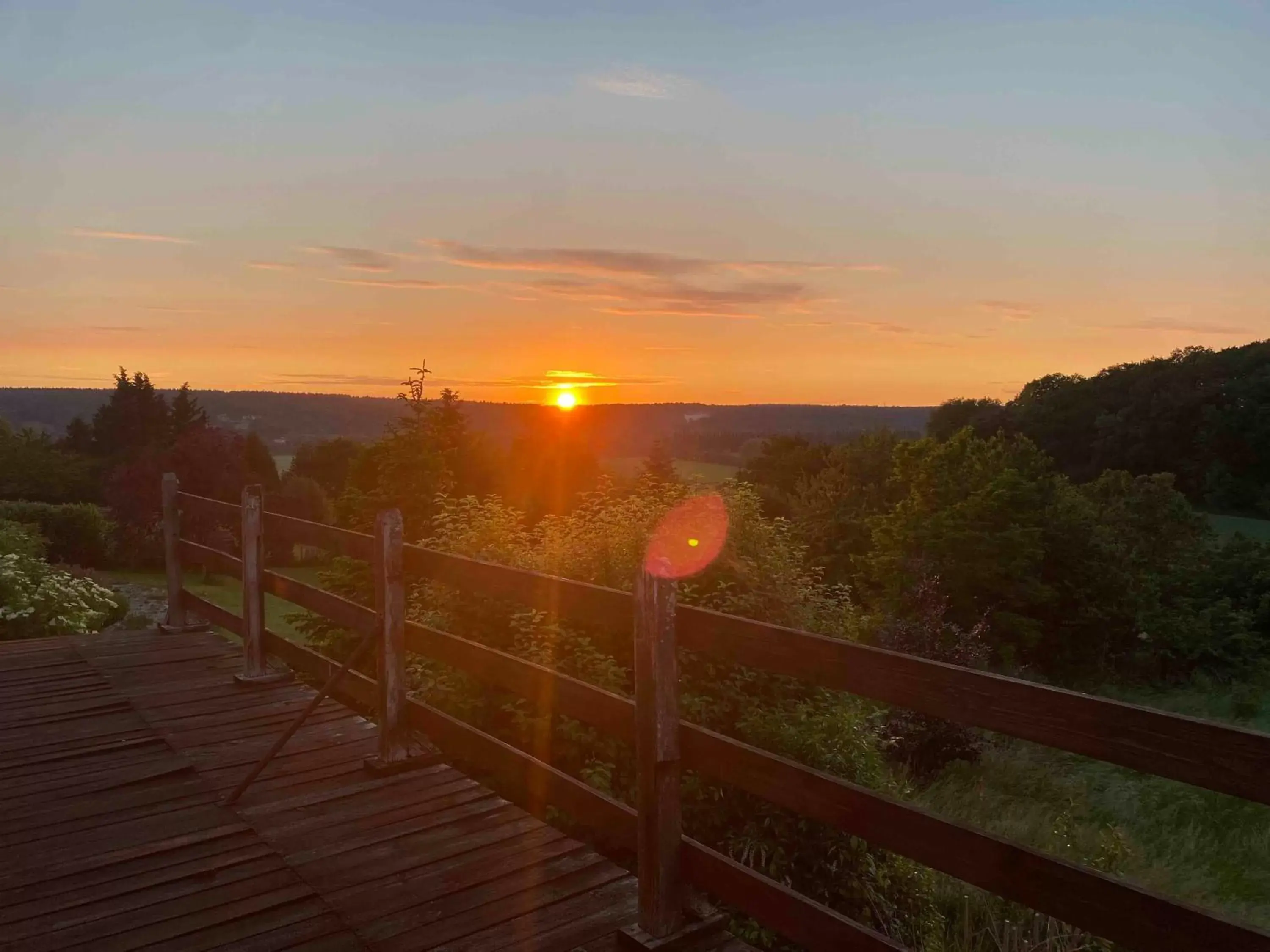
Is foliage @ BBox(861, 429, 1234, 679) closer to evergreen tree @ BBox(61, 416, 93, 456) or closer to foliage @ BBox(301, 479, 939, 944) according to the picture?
foliage @ BBox(301, 479, 939, 944)

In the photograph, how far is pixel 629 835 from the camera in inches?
155

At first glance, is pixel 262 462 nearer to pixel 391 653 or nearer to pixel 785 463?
pixel 785 463

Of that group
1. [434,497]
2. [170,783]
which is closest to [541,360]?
[434,497]

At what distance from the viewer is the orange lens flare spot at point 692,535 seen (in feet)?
32.8

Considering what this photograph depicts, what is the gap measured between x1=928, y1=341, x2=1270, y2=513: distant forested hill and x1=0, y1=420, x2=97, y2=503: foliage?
58686 millimetres

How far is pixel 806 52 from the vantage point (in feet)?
34.8

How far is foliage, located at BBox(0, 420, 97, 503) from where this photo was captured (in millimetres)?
57469

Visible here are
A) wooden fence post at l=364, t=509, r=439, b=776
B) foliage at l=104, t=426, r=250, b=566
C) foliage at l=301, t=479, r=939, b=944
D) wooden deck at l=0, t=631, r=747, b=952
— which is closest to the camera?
wooden deck at l=0, t=631, r=747, b=952

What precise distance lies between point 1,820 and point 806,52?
394 inches

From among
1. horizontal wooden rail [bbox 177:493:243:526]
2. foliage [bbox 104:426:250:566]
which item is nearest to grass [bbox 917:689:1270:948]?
horizontal wooden rail [bbox 177:493:243:526]

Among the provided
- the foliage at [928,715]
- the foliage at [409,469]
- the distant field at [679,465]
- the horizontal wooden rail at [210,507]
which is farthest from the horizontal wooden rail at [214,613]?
the distant field at [679,465]

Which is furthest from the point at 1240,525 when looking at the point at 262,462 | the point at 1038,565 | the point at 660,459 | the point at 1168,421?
the point at 262,462

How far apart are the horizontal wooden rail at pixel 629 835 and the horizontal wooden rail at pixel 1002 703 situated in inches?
29.4

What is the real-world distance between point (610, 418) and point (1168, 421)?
39325 millimetres
